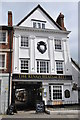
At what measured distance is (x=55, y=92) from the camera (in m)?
18.6

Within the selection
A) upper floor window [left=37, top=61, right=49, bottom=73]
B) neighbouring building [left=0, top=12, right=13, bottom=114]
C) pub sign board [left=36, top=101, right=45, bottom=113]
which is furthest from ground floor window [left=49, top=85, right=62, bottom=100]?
neighbouring building [left=0, top=12, right=13, bottom=114]

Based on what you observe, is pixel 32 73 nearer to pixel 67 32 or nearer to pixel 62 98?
pixel 62 98

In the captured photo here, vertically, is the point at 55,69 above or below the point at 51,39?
below

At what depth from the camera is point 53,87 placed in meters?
18.6

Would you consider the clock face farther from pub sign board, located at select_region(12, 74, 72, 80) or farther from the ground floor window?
the ground floor window

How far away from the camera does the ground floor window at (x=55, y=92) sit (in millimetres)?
18328

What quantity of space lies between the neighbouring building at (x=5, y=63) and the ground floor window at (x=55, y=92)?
522 centimetres

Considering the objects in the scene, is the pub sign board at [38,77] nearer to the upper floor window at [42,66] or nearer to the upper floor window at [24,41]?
the upper floor window at [42,66]

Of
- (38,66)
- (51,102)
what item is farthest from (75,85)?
(38,66)

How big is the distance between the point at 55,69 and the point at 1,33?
27.1 ft

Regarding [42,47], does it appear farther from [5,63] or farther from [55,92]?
[55,92]

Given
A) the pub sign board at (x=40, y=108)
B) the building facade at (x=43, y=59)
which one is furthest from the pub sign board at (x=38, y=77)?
the pub sign board at (x=40, y=108)

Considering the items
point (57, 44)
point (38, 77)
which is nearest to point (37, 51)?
point (57, 44)

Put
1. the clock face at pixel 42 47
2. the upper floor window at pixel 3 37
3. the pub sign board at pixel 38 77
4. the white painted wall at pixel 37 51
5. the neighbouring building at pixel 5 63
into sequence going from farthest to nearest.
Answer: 1. the clock face at pixel 42 47
2. the white painted wall at pixel 37 51
3. the upper floor window at pixel 3 37
4. the pub sign board at pixel 38 77
5. the neighbouring building at pixel 5 63
